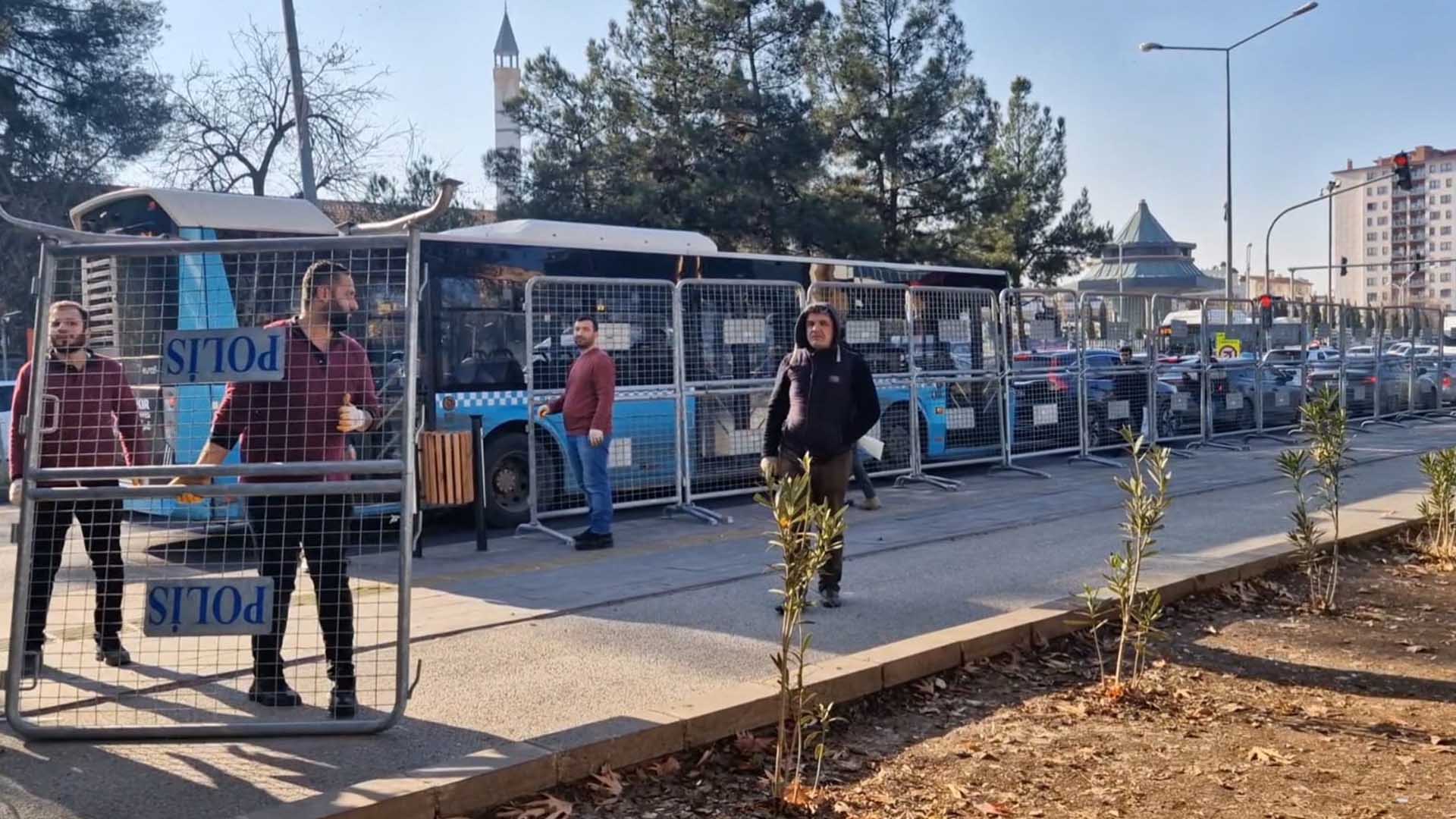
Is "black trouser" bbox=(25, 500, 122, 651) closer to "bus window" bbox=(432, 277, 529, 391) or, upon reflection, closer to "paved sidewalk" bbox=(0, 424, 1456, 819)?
"paved sidewalk" bbox=(0, 424, 1456, 819)

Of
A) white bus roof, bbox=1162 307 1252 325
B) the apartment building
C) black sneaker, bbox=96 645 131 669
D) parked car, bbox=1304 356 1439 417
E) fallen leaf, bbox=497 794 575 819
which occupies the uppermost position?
the apartment building

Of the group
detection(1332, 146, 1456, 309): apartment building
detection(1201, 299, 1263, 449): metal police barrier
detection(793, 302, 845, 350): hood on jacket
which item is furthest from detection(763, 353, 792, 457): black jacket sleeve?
detection(1332, 146, 1456, 309): apartment building

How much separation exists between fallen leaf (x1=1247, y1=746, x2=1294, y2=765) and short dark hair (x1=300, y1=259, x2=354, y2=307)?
13.5 ft

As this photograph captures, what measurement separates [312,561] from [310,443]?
1.60 feet

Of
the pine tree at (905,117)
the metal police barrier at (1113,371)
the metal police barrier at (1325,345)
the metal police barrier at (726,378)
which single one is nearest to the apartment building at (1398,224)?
the pine tree at (905,117)

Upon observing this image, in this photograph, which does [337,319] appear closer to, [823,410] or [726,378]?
[823,410]

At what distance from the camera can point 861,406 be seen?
25.7 ft

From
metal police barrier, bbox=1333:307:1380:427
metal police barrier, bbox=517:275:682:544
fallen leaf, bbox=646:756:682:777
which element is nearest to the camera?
fallen leaf, bbox=646:756:682:777

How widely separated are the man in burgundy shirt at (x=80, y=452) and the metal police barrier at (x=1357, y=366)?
19526mm

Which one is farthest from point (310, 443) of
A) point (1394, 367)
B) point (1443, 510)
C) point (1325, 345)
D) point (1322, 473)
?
point (1394, 367)

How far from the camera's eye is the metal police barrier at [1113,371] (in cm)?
1695

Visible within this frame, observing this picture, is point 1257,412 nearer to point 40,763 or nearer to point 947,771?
point 947,771

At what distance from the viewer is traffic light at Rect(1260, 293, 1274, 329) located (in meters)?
21.5

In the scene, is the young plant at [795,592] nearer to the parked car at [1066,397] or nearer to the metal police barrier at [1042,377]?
the metal police barrier at [1042,377]
